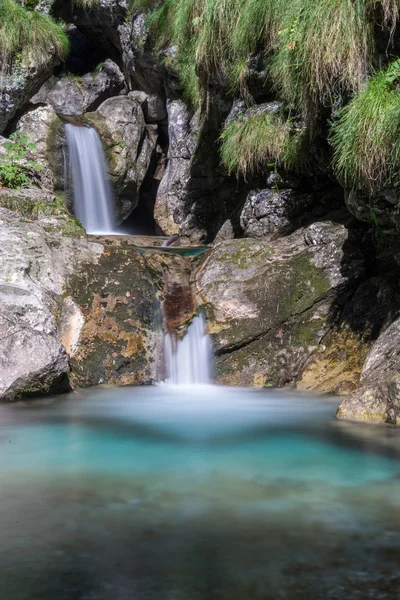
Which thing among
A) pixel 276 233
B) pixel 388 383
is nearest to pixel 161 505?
pixel 388 383

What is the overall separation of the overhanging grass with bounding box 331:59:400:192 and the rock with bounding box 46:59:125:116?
361 inches

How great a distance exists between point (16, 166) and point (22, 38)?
3.09 meters

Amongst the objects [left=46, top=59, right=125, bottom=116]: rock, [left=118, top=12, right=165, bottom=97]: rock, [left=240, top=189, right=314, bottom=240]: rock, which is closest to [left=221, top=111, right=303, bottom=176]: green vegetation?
[left=240, top=189, right=314, bottom=240]: rock

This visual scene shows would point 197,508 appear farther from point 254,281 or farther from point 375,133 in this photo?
point 254,281

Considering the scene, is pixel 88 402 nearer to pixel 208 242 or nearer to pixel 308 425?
pixel 308 425

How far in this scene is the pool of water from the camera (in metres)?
1.93

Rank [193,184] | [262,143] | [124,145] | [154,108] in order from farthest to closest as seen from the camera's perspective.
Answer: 1. [154,108]
2. [124,145]
3. [193,184]
4. [262,143]

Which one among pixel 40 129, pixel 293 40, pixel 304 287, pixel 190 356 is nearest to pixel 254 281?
pixel 304 287

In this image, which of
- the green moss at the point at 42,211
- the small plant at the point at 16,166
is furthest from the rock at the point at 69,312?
the small plant at the point at 16,166

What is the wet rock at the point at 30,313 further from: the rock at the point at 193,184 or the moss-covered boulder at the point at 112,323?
the rock at the point at 193,184

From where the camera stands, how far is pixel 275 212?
25.5ft

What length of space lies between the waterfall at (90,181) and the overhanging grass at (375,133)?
22.1 feet

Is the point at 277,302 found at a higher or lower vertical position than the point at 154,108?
lower

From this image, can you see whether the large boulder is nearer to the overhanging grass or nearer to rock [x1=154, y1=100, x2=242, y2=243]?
rock [x1=154, y1=100, x2=242, y2=243]
